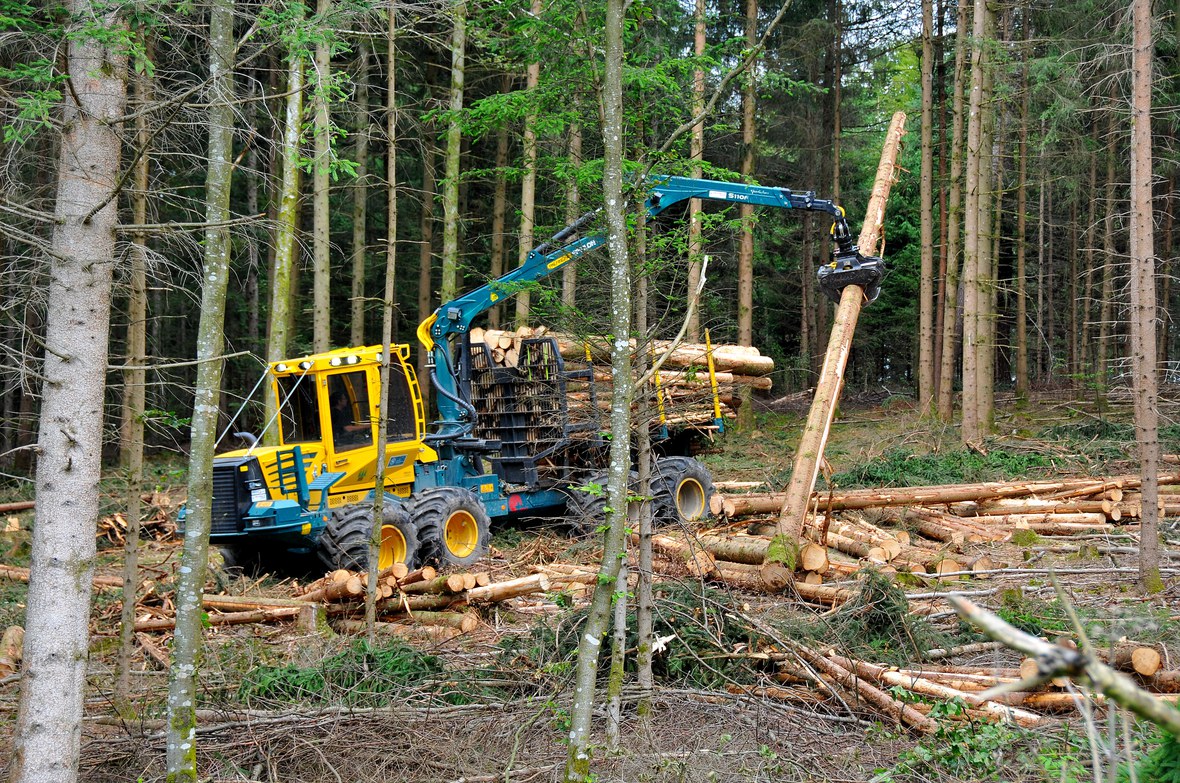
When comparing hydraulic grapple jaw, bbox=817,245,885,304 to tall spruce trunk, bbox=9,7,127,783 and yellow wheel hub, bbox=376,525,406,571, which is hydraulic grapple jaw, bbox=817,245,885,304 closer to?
yellow wheel hub, bbox=376,525,406,571

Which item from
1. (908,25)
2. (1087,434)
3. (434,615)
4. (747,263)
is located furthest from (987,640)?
(908,25)

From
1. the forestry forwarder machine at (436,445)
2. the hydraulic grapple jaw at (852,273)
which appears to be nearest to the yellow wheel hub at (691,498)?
the forestry forwarder machine at (436,445)

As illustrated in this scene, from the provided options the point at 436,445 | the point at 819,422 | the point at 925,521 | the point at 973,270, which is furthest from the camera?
the point at 973,270

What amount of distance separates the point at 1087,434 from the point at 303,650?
1561 cm

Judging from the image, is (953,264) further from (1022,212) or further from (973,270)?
(1022,212)

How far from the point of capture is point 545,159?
25.3 ft

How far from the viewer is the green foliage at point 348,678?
20.5 feet

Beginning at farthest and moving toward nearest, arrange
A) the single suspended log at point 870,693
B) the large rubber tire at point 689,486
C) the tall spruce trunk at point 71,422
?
the large rubber tire at point 689,486
the single suspended log at point 870,693
the tall spruce trunk at point 71,422

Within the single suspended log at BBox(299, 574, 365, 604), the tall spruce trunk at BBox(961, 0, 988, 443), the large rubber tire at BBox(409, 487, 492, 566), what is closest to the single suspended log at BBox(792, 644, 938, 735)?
the single suspended log at BBox(299, 574, 365, 604)

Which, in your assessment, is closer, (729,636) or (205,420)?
(205,420)

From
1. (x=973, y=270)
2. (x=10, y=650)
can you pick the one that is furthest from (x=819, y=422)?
(x=973, y=270)

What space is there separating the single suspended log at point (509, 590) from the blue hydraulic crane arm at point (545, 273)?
128 inches

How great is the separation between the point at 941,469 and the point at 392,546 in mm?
8789

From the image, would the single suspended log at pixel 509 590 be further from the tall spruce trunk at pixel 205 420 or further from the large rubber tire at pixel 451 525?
the tall spruce trunk at pixel 205 420
